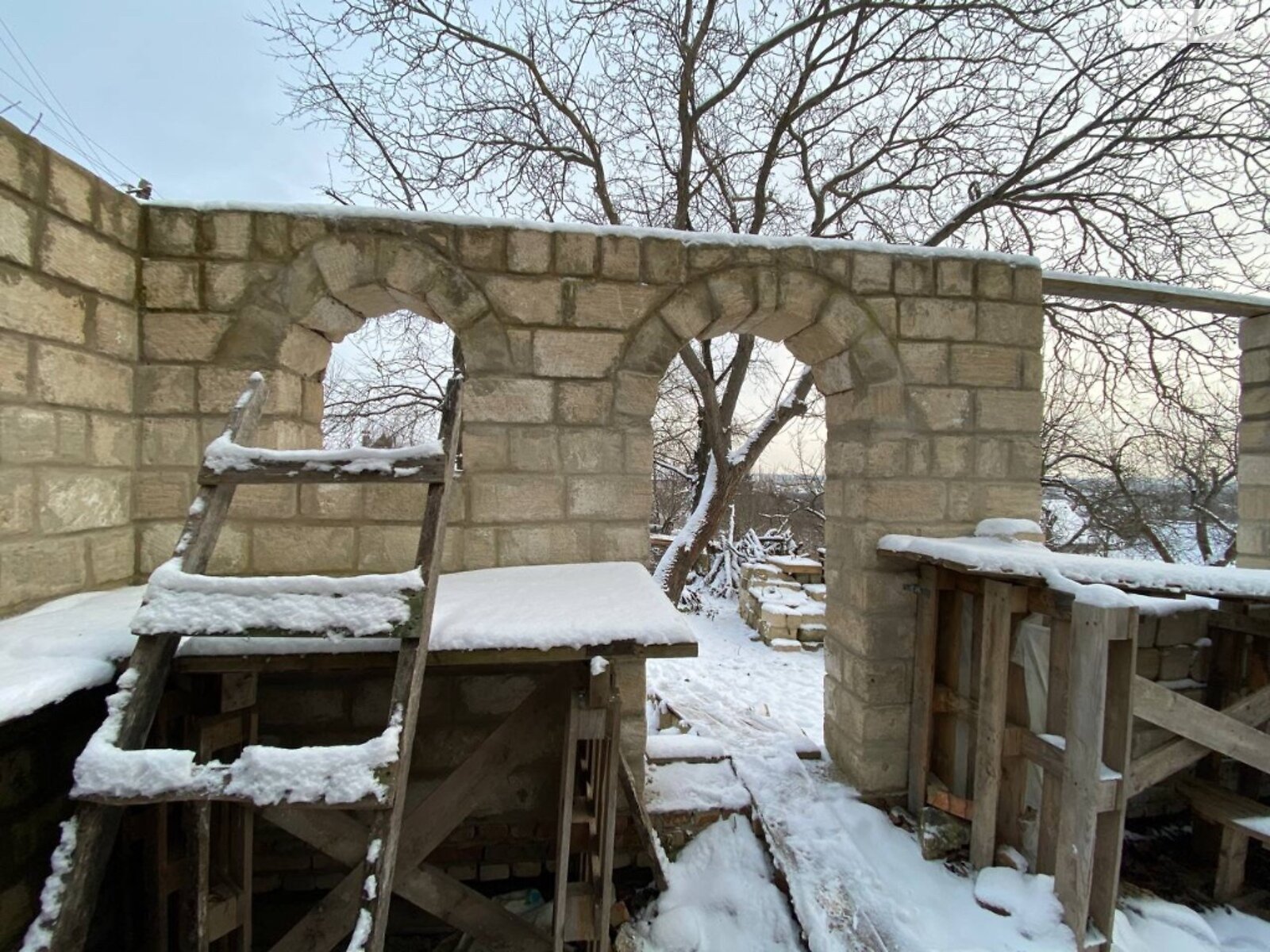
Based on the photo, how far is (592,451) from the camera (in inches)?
113

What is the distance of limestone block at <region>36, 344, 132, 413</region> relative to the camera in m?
2.21

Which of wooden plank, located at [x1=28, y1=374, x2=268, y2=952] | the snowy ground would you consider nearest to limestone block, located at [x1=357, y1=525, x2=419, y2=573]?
wooden plank, located at [x1=28, y1=374, x2=268, y2=952]

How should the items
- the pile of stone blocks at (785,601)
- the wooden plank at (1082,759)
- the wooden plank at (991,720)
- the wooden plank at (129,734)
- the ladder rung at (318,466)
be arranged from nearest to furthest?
1. the wooden plank at (129,734)
2. the ladder rung at (318,466)
3. the wooden plank at (1082,759)
4. the wooden plank at (991,720)
5. the pile of stone blocks at (785,601)

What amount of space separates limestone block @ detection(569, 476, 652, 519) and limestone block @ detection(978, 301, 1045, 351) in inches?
83.1

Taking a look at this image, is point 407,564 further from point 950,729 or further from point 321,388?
point 950,729

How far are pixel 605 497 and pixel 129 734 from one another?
1927 millimetres

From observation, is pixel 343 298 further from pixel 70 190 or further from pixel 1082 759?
pixel 1082 759

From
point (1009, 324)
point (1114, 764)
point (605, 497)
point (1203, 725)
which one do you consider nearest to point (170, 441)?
point (605, 497)

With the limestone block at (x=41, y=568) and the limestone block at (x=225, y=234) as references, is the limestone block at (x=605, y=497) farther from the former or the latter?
the limestone block at (x=41, y=568)

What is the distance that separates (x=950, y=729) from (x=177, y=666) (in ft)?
11.3

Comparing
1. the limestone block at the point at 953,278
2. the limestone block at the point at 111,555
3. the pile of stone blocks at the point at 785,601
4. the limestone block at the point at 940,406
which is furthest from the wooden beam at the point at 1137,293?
the pile of stone blocks at the point at 785,601

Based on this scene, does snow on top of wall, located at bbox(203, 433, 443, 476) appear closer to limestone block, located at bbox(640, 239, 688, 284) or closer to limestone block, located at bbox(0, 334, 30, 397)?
limestone block, located at bbox(0, 334, 30, 397)

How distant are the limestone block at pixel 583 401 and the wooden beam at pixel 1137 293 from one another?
259cm

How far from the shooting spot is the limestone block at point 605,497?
2875 mm
